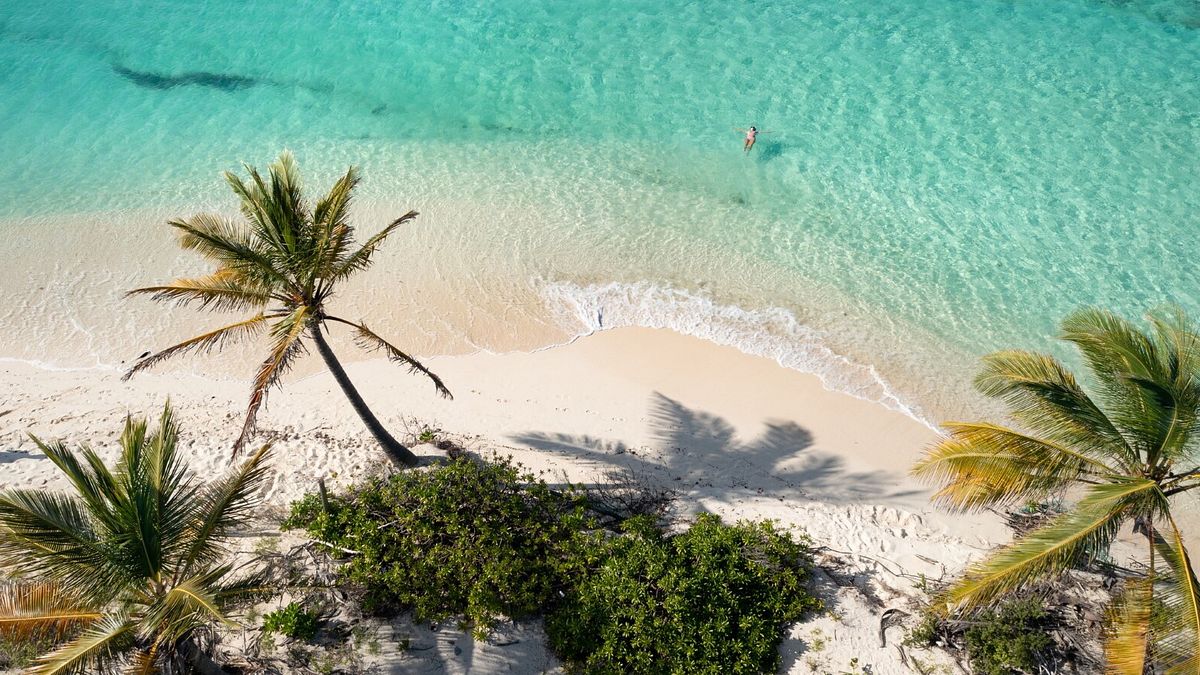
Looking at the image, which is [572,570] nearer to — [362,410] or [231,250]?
[362,410]

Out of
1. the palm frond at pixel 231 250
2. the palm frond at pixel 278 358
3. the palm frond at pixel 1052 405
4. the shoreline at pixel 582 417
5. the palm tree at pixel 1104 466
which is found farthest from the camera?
the shoreline at pixel 582 417

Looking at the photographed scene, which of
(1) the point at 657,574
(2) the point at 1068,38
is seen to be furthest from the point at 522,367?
(2) the point at 1068,38

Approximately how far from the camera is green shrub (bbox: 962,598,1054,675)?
10.1 m

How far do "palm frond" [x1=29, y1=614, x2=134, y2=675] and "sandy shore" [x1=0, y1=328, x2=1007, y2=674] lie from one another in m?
4.77

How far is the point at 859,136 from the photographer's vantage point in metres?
23.1

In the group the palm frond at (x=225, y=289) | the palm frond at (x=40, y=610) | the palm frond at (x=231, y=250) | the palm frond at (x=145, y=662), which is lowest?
the palm frond at (x=145, y=662)

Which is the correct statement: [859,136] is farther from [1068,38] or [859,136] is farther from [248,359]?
[248,359]

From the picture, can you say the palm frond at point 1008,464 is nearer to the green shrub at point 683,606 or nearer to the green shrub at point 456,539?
the green shrub at point 683,606

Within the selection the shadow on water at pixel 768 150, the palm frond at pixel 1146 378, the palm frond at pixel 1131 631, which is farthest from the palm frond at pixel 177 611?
the shadow on water at pixel 768 150

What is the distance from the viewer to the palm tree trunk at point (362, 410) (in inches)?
446

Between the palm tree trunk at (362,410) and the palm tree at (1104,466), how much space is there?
27.7 feet

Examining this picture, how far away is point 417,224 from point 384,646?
513 inches

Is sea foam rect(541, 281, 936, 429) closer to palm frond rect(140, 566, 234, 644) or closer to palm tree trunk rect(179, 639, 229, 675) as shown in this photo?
palm tree trunk rect(179, 639, 229, 675)

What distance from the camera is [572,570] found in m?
11.3
